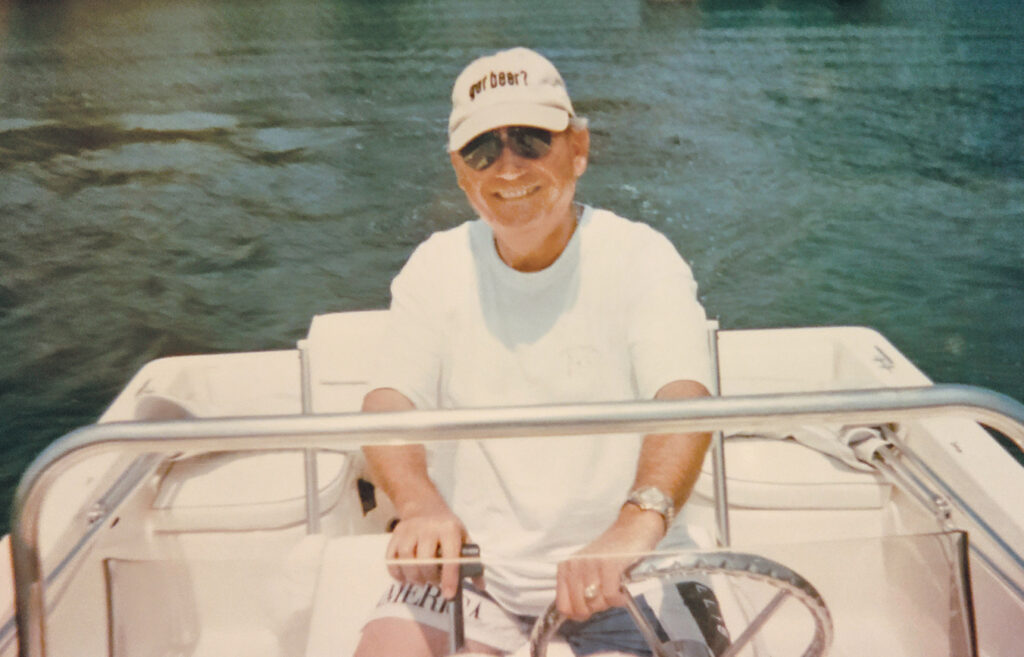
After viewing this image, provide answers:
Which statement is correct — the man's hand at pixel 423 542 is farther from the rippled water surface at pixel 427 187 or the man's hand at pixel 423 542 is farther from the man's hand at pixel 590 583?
the rippled water surface at pixel 427 187

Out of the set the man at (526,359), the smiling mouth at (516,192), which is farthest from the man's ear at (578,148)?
the smiling mouth at (516,192)

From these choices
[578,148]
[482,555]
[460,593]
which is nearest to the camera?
[460,593]

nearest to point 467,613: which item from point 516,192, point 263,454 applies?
point 516,192

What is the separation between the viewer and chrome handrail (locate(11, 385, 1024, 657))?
1.00 metres

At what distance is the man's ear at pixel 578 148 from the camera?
5.08 ft

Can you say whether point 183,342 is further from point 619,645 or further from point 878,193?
point 878,193

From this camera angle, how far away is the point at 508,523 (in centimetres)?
147

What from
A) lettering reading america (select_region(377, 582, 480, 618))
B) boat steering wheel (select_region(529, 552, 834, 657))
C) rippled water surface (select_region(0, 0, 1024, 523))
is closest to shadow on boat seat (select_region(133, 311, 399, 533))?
lettering reading america (select_region(377, 582, 480, 618))

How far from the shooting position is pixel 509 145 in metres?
1.45

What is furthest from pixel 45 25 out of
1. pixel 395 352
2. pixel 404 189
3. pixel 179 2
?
pixel 395 352

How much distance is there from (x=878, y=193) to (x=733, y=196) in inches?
65.0

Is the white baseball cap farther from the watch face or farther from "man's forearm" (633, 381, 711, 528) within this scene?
the watch face

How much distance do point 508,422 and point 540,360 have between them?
1.60 feet

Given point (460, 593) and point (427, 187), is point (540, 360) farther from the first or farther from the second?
point (427, 187)
